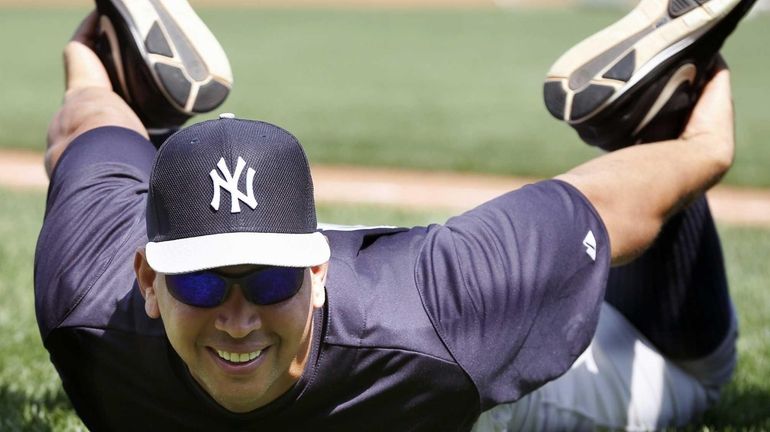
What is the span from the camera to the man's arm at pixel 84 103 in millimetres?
3617

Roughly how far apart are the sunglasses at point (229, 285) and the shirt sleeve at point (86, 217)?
Result: 1.76ft

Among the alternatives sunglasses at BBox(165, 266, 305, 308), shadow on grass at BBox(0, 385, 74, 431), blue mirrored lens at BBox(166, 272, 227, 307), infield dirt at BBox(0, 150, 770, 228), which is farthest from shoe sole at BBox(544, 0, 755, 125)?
infield dirt at BBox(0, 150, 770, 228)

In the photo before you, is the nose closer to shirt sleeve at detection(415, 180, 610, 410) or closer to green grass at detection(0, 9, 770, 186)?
shirt sleeve at detection(415, 180, 610, 410)

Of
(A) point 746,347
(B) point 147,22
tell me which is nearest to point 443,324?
(B) point 147,22

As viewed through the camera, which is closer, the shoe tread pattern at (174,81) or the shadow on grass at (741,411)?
the shoe tread pattern at (174,81)

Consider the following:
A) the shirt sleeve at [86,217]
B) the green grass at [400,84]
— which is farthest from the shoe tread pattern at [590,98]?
the green grass at [400,84]

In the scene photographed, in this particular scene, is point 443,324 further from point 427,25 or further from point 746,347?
point 427,25

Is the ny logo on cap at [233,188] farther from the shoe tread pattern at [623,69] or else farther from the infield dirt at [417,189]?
the infield dirt at [417,189]

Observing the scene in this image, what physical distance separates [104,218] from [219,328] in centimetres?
70

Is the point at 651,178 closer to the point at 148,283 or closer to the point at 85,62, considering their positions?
the point at 148,283

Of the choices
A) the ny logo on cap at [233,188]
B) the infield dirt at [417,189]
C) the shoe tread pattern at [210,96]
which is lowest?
the infield dirt at [417,189]

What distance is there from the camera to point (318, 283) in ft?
9.25

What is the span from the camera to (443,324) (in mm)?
2953

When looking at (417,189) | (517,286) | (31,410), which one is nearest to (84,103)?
(31,410)
